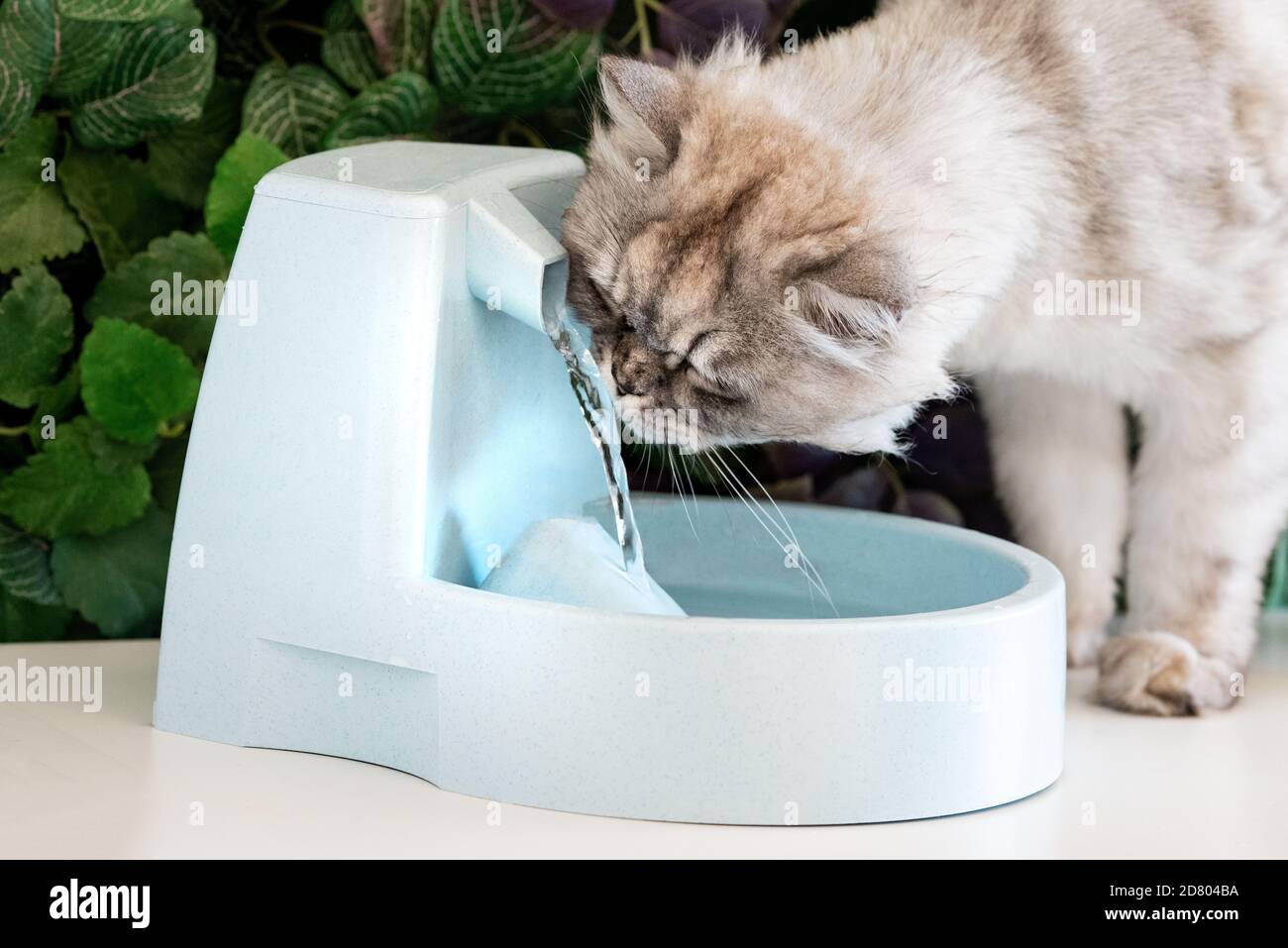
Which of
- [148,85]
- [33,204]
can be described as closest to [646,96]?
[148,85]

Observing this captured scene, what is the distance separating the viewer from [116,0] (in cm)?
144

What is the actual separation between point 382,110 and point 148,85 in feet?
0.73

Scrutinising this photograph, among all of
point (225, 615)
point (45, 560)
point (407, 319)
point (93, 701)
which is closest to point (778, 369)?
point (407, 319)

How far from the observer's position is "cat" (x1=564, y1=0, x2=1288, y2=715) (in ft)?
4.11

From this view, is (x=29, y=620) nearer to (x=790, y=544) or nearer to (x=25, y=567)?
(x=25, y=567)

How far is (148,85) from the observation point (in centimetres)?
153

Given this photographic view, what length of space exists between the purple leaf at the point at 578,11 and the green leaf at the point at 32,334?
0.55 meters

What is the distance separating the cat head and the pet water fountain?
7cm

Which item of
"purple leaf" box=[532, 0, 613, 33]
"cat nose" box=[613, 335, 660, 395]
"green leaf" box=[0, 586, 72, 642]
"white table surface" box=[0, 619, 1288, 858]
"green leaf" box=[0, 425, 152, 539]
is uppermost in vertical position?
"purple leaf" box=[532, 0, 613, 33]

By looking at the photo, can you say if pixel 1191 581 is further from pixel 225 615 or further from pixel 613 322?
pixel 225 615

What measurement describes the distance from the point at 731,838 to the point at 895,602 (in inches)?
16.4
